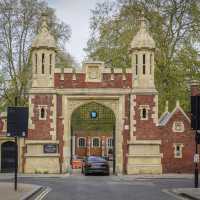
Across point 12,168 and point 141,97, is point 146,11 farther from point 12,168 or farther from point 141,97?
point 12,168

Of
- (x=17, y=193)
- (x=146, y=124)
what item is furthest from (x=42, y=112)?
(x=17, y=193)

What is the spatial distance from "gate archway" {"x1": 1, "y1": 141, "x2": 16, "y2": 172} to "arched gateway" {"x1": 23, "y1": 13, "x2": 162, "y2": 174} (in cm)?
168

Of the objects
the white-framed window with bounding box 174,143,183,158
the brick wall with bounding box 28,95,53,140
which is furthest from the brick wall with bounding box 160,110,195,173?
the brick wall with bounding box 28,95,53,140

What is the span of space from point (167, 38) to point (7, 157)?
16.8 metres

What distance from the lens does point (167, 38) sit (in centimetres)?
4734

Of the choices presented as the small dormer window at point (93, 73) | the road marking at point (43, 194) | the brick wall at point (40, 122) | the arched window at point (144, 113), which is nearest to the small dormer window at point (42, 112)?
the brick wall at point (40, 122)

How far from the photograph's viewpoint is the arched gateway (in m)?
38.0

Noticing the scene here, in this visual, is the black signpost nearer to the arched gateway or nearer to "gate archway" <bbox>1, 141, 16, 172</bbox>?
the arched gateway

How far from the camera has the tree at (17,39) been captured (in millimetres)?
47969

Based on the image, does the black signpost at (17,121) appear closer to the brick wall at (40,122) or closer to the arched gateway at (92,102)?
the arched gateway at (92,102)

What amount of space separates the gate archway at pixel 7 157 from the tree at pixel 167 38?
529 inches

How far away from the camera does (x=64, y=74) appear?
127 ft

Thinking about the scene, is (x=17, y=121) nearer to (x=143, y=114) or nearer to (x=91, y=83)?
(x=91, y=83)

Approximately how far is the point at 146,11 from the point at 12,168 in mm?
17745
